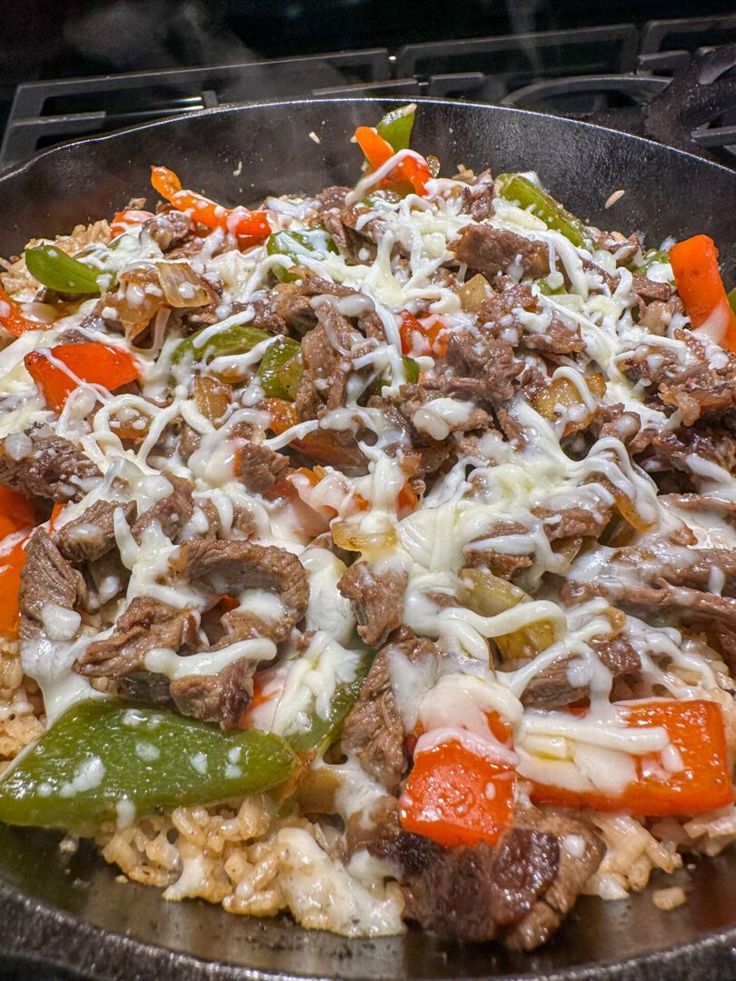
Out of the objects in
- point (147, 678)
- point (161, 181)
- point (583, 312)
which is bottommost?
point (147, 678)

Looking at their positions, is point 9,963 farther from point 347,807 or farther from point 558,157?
point 558,157

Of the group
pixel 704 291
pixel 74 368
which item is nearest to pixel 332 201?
pixel 74 368

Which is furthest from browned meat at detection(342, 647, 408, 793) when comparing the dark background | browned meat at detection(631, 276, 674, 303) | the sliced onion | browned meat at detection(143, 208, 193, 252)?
the dark background

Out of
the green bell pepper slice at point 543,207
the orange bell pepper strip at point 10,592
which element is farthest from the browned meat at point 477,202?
the orange bell pepper strip at point 10,592

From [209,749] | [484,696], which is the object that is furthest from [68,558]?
[484,696]

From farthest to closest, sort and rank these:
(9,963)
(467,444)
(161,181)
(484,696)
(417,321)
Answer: (161,181)
(417,321)
(467,444)
(484,696)
(9,963)

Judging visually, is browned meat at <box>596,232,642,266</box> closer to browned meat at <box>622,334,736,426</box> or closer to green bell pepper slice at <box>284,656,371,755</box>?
browned meat at <box>622,334,736,426</box>
